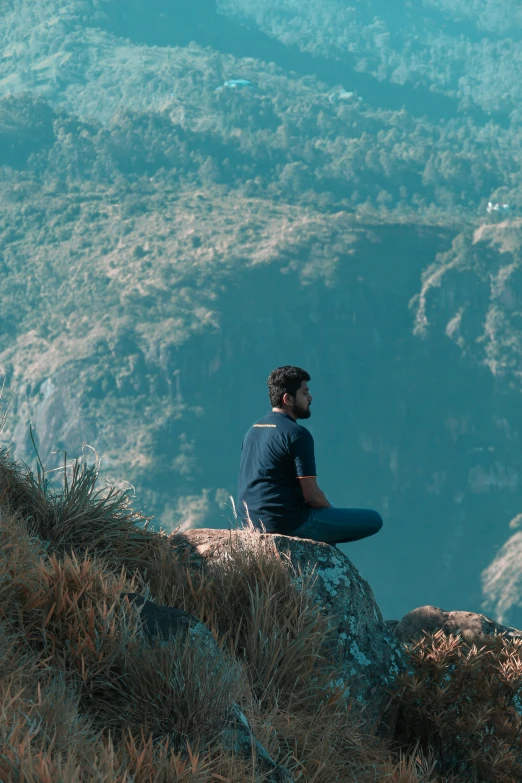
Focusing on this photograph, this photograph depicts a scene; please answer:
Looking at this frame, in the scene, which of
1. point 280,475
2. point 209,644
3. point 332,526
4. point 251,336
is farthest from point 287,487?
point 251,336

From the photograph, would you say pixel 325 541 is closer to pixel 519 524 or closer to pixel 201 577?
pixel 201 577

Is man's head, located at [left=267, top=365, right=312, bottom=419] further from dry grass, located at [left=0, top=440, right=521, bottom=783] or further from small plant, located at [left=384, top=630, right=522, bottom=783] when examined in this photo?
small plant, located at [left=384, top=630, right=522, bottom=783]

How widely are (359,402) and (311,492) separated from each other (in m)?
144

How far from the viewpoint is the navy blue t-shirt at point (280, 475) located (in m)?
4.66

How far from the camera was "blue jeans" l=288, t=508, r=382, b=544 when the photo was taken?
473 centimetres

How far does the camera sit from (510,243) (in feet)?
497

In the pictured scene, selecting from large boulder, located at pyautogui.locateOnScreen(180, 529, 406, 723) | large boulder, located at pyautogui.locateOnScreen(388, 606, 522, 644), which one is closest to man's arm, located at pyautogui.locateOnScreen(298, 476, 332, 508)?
large boulder, located at pyautogui.locateOnScreen(180, 529, 406, 723)

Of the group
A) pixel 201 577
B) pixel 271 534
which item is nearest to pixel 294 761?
pixel 201 577

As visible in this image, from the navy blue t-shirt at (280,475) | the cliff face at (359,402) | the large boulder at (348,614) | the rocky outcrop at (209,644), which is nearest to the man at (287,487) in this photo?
the navy blue t-shirt at (280,475)

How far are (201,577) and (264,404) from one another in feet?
454

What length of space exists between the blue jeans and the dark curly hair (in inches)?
23.3

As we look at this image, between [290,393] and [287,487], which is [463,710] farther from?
[290,393]

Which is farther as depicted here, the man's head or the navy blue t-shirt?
the man's head

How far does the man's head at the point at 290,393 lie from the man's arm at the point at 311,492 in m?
0.39
